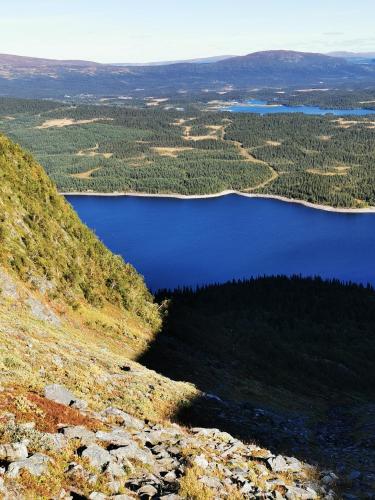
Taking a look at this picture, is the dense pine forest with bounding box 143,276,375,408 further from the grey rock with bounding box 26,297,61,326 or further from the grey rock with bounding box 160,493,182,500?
the grey rock with bounding box 160,493,182,500

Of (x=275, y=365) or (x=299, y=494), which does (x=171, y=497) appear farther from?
(x=275, y=365)

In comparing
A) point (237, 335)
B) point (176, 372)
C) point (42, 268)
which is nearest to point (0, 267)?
point (42, 268)

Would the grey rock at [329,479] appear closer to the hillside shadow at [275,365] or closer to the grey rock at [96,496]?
the hillside shadow at [275,365]

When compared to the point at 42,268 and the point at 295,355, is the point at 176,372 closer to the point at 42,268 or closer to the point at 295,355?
the point at 42,268

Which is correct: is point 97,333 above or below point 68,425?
below

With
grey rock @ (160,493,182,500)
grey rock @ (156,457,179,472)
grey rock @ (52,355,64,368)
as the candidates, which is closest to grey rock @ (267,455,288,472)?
grey rock @ (156,457,179,472)

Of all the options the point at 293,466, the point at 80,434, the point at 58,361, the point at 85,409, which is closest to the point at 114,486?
the point at 80,434

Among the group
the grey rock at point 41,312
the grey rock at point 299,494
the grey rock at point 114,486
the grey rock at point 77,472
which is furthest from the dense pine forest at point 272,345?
the grey rock at point 77,472
